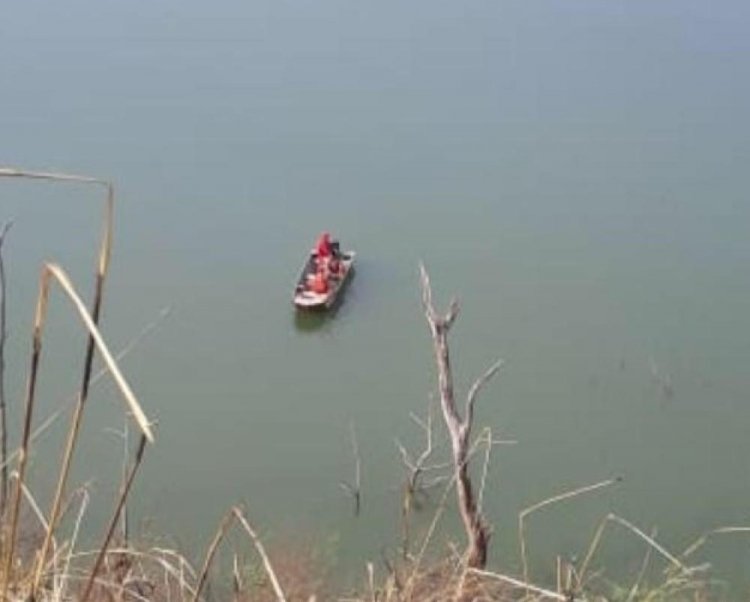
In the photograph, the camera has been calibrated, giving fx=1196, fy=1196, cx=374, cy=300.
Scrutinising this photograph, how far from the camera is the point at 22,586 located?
0.75 meters

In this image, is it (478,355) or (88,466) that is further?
(478,355)

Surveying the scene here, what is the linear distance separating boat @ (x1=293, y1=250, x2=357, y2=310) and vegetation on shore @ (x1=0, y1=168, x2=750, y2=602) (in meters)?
0.72

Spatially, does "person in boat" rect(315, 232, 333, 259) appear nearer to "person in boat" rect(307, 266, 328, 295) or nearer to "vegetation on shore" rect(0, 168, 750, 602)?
"person in boat" rect(307, 266, 328, 295)

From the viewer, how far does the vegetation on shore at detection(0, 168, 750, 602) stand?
0.58m

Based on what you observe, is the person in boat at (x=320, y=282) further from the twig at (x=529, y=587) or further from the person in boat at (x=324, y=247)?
the twig at (x=529, y=587)

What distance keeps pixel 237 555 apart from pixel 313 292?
103 inches

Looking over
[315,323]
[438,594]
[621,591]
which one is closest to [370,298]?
[315,323]

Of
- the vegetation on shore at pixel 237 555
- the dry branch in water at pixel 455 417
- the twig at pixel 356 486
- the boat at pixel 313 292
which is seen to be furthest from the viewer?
the boat at pixel 313 292

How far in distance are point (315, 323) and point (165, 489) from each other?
42.6 inches

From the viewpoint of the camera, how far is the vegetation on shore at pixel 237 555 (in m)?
0.58

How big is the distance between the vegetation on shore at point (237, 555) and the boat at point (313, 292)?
0.72 metres

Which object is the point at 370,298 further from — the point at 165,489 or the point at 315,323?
the point at 165,489

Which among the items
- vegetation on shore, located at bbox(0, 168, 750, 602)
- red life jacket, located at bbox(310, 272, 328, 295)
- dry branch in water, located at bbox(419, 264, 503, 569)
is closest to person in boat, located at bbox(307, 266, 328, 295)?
red life jacket, located at bbox(310, 272, 328, 295)

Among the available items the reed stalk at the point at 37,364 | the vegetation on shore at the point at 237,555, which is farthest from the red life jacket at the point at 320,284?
the reed stalk at the point at 37,364
